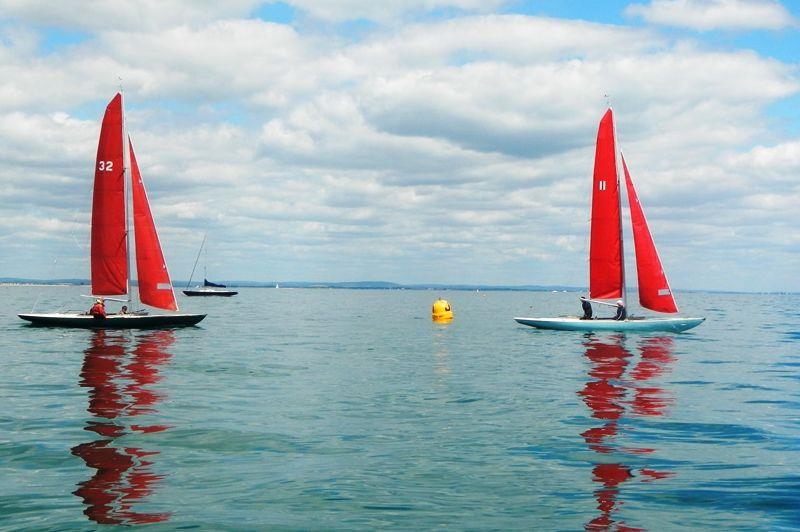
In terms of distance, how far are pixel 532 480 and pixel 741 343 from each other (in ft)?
130

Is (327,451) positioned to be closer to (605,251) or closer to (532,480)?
(532,480)

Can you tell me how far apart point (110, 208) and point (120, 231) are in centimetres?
155

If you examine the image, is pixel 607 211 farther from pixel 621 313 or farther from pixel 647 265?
pixel 621 313

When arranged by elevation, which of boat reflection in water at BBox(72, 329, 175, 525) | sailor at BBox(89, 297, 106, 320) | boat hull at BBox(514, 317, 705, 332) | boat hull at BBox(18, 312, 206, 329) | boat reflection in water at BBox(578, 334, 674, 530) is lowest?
boat reflection in water at BBox(578, 334, 674, 530)

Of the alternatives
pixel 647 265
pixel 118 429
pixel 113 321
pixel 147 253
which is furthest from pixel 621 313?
pixel 118 429

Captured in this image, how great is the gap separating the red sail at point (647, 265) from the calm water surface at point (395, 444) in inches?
641

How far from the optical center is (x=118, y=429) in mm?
16797

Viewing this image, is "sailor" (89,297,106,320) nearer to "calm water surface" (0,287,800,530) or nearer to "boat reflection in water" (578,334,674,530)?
"calm water surface" (0,287,800,530)

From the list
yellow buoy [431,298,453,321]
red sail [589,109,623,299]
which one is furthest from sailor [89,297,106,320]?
yellow buoy [431,298,453,321]

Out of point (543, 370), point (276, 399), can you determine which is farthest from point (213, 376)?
point (543, 370)

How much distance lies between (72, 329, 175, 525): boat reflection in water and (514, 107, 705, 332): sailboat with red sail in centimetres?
2761

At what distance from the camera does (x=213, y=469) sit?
13352mm

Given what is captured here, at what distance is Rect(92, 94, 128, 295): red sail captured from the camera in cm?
4856

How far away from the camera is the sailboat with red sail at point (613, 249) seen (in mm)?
48750
